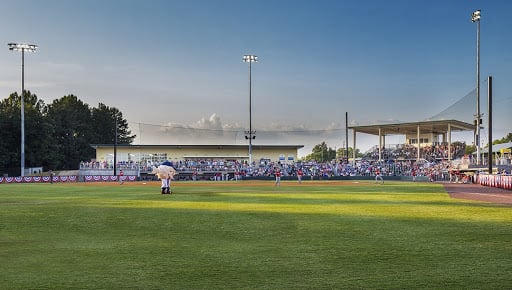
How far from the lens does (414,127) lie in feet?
247

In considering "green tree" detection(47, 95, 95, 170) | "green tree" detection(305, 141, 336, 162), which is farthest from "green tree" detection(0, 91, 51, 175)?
"green tree" detection(305, 141, 336, 162)

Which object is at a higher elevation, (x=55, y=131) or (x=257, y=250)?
(x=55, y=131)

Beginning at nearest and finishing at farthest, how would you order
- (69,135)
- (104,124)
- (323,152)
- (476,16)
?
(476,16) < (69,135) < (104,124) < (323,152)

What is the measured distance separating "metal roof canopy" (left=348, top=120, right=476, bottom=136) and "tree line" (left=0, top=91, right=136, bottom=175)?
40696 millimetres

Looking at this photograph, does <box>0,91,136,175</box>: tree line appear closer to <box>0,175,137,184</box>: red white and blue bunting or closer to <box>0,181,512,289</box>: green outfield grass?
<box>0,175,137,184</box>: red white and blue bunting

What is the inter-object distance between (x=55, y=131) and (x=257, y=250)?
284 feet

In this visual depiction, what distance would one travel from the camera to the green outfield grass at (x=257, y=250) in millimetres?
7328

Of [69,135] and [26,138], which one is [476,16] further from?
[69,135]

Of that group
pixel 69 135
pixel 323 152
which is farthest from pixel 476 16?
pixel 323 152

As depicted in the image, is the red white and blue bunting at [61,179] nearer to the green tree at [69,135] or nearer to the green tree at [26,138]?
the green tree at [26,138]

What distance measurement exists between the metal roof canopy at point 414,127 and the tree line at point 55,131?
134 feet

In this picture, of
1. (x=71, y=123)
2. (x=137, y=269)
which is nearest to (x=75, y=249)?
(x=137, y=269)

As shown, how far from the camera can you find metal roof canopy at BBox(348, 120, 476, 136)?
71500 millimetres

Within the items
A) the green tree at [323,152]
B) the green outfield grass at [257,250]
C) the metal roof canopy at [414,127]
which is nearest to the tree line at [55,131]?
the metal roof canopy at [414,127]
